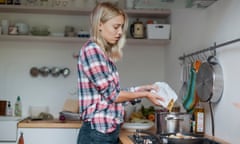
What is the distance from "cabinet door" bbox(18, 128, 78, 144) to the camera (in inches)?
102

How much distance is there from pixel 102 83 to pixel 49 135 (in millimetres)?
1383

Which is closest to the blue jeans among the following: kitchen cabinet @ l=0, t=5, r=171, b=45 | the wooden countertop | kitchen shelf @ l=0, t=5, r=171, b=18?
the wooden countertop

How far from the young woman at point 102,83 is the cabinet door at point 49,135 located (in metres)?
1.13

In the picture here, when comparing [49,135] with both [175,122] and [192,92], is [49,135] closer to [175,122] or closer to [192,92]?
[175,122]

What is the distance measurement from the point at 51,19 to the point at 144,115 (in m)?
1.25

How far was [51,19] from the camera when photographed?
124 inches

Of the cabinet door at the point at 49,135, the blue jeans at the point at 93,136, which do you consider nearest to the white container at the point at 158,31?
the cabinet door at the point at 49,135

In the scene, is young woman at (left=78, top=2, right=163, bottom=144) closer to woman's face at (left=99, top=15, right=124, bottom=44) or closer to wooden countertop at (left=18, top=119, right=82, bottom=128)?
woman's face at (left=99, top=15, right=124, bottom=44)

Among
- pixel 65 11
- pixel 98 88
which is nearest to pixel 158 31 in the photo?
pixel 65 11

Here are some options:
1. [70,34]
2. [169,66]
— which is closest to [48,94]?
[70,34]

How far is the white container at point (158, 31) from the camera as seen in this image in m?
2.93

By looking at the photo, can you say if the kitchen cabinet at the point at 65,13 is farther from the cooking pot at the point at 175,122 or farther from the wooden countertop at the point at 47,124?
the cooking pot at the point at 175,122

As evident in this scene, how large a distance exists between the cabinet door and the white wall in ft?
3.66

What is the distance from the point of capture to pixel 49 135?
2.60 m
